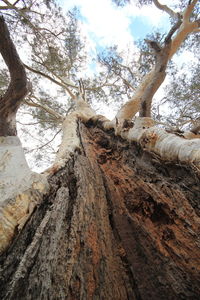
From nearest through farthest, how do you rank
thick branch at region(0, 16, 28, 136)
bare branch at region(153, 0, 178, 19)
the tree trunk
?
the tree trunk, thick branch at region(0, 16, 28, 136), bare branch at region(153, 0, 178, 19)

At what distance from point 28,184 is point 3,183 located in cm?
18

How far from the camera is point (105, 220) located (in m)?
0.89

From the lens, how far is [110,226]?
2.89 ft

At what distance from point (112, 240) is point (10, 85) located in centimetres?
132

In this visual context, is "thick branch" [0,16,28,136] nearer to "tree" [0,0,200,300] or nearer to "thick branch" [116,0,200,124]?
"tree" [0,0,200,300]

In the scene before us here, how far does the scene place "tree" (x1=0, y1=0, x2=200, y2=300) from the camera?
0.59 meters

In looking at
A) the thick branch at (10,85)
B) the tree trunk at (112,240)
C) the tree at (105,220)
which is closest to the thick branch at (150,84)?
the tree at (105,220)

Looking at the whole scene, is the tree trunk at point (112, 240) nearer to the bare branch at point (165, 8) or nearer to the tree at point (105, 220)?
the tree at point (105, 220)

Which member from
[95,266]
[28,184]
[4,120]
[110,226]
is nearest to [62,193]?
[28,184]

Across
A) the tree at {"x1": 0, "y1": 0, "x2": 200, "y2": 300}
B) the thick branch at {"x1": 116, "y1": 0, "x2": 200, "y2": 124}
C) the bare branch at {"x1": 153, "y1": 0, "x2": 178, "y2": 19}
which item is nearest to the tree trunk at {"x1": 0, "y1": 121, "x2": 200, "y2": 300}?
the tree at {"x1": 0, "y1": 0, "x2": 200, "y2": 300}

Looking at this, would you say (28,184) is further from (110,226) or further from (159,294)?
(159,294)

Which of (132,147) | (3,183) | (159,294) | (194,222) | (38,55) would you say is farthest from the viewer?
(38,55)

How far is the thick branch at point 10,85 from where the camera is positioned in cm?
117

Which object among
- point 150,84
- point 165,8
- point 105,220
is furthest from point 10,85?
point 165,8
